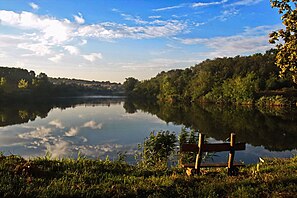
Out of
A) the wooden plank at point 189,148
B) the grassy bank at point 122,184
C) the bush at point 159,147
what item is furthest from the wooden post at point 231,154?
the bush at point 159,147

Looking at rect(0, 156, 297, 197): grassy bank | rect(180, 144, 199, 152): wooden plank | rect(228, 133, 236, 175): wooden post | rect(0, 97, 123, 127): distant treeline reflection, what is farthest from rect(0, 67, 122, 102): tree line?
rect(228, 133, 236, 175): wooden post

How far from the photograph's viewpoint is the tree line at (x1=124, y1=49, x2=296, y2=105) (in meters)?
84.6

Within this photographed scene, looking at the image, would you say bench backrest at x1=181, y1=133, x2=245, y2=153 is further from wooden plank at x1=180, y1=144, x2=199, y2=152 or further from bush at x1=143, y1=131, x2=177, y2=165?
bush at x1=143, y1=131, x2=177, y2=165

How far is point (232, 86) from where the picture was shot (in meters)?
91.3

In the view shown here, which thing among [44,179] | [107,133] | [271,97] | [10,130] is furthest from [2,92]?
[44,179]

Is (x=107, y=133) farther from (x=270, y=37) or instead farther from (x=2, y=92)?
(x=2, y=92)

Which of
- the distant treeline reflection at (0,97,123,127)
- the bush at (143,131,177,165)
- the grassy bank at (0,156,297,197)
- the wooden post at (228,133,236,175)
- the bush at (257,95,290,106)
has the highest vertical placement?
the bush at (257,95,290,106)

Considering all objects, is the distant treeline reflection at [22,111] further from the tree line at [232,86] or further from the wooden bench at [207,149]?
the tree line at [232,86]

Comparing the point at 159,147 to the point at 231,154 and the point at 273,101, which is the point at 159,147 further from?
the point at 273,101

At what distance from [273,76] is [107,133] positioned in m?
77.6

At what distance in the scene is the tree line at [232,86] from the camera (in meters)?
84.6

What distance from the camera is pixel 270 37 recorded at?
10.6m

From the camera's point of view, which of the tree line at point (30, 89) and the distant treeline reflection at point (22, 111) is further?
the tree line at point (30, 89)

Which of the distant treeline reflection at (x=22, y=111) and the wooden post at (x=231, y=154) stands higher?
the wooden post at (x=231, y=154)
